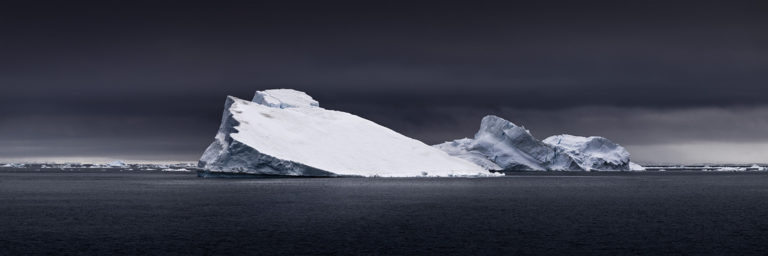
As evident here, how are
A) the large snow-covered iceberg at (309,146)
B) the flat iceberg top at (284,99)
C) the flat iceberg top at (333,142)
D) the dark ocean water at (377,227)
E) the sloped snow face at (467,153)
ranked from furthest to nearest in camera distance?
the sloped snow face at (467,153)
the flat iceberg top at (284,99)
the flat iceberg top at (333,142)
the large snow-covered iceberg at (309,146)
the dark ocean water at (377,227)

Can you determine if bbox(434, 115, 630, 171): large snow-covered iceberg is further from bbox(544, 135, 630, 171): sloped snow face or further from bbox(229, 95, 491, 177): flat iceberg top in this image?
bbox(229, 95, 491, 177): flat iceberg top

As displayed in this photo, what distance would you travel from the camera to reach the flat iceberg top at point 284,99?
89.9 meters

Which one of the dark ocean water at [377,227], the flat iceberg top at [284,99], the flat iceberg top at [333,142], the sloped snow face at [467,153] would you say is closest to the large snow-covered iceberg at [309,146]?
the flat iceberg top at [333,142]

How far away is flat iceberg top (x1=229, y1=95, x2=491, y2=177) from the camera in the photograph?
72.4 meters

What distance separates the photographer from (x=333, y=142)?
79375mm

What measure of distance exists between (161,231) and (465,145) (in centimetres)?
10038

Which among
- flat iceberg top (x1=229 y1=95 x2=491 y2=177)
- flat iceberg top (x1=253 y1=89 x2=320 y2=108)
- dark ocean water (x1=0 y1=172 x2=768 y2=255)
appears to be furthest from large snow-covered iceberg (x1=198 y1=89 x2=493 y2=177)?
dark ocean water (x1=0 y1=172 x2=768 y2=255)

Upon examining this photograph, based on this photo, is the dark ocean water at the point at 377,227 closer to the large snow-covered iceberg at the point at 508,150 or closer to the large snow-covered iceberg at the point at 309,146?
the large snow-covered iceberg at the point at 309,146

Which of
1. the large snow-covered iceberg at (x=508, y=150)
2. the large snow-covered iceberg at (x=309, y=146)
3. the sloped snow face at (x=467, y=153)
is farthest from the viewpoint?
the sloped snow face at (x=467, y=153)

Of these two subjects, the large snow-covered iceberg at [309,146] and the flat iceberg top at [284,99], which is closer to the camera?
the large snow-covered iceberg at [309,146]

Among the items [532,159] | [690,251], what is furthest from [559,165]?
[690,251]

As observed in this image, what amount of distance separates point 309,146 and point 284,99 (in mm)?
18928

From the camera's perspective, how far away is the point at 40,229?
27.0m

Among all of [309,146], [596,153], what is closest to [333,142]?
[309,146]
